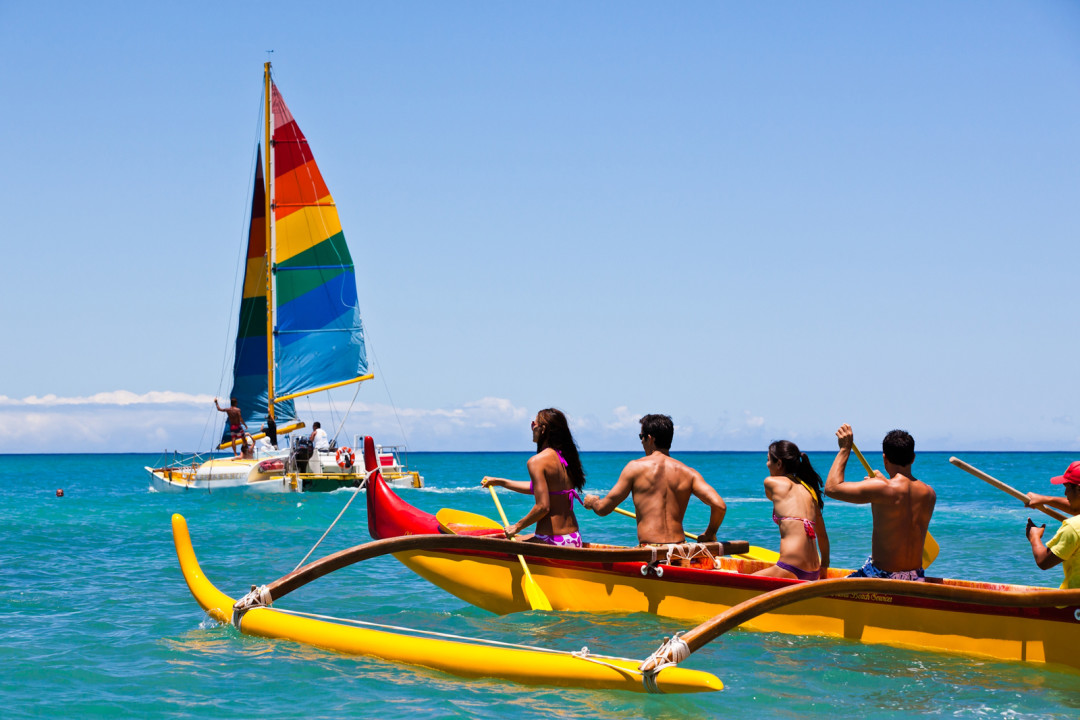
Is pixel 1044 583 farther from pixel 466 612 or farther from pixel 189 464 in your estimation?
pixel 189 464

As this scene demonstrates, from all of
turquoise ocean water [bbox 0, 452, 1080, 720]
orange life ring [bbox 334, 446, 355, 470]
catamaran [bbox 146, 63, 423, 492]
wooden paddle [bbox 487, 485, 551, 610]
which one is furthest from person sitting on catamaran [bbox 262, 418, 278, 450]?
wooden paddle [bbox 487, 485, 551, 610]

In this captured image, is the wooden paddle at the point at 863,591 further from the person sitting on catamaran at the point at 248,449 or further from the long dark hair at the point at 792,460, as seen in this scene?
the person sitting on catamaran at the point at 248,449

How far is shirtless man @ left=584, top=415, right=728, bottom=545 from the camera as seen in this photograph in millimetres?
7910

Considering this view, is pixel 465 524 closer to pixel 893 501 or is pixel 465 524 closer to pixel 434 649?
Result: pixel 434 649

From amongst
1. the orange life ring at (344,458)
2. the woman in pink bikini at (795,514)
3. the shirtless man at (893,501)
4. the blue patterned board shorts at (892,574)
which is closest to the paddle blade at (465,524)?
the woman in pink bikini at (795,514)

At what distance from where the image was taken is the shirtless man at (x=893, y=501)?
21.5 ft

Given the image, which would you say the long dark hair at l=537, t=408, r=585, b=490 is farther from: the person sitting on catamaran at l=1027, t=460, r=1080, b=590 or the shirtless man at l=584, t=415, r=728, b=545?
the person sitting on catamaran at l=1027, t=460, r=1080, b=590

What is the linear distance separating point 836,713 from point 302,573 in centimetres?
445

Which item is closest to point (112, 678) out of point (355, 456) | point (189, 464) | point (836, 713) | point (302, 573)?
point (302, 573)

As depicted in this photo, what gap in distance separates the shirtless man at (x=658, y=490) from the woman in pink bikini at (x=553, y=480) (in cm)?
43

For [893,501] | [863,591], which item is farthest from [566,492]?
[893,501]

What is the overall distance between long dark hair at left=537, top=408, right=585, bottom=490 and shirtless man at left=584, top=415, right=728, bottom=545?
1.46ft

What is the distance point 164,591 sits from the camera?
11234 mm

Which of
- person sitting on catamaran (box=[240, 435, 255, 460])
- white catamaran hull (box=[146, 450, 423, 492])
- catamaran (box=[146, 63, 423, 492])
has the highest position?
catamaran (box=[146, 63, 423, 492])
